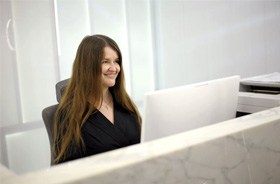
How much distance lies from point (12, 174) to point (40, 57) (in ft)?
8.18

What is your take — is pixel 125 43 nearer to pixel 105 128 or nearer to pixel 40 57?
pixel 40 57

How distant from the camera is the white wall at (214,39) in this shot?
12.9 ft

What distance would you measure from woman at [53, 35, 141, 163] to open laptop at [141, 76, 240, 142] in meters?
0.45

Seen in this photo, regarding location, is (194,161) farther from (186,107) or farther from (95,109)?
(95,109)

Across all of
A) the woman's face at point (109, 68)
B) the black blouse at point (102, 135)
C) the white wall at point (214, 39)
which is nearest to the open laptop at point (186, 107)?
the black blouse at point (102, 135)

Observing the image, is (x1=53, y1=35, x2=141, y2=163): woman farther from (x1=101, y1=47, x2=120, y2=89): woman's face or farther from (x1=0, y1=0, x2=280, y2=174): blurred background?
(x1=0, y1=0, x2=280, y2=174): blurred background

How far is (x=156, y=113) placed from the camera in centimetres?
122

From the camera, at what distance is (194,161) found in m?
0.81

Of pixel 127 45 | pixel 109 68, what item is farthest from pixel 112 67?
pixel 127 45

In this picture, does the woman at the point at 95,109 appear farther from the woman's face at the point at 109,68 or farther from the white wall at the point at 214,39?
the white wall at the point at 214,39

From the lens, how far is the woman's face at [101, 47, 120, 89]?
1779 millimetres

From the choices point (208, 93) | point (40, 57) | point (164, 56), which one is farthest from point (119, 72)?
point (164, 56)

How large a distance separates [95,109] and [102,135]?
0.13 metres

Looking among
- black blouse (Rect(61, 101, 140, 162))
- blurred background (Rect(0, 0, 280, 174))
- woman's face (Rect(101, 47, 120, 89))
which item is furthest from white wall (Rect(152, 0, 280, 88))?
black blouse (Rect(61, 101, 140, 162))
